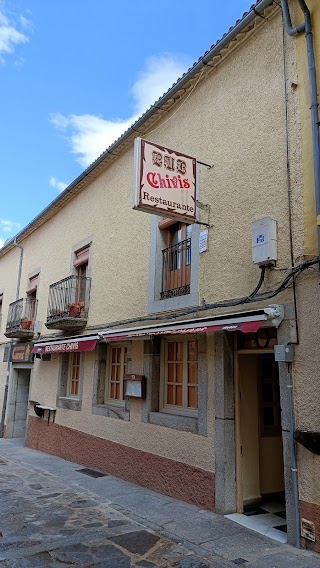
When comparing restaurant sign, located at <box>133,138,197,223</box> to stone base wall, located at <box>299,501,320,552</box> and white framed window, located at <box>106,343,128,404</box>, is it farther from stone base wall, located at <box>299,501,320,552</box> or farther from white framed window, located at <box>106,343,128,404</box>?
stone base wall, located at <box>299,501,320,552</box>

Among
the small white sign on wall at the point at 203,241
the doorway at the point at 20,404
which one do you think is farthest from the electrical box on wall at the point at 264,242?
the doorway at the point at 20,404

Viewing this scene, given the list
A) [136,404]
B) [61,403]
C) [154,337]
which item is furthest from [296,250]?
[61,403]

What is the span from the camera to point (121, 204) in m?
9.70

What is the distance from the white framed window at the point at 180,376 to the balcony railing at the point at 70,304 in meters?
3.25

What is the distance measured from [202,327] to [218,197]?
87.7 inches

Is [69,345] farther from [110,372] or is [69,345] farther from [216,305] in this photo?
[216,305]

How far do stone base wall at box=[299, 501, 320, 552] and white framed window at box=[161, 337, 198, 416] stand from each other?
2405 mm

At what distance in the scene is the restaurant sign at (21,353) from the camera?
13133 millimetres

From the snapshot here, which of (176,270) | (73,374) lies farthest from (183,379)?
(73,374)

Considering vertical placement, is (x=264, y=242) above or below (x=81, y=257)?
below

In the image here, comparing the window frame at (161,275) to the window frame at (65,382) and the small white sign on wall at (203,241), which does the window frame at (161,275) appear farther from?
the window frame at (65,382)

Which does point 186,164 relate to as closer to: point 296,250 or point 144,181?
point 144,181

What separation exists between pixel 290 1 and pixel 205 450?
6.57 m

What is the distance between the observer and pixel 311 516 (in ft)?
15.1
